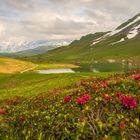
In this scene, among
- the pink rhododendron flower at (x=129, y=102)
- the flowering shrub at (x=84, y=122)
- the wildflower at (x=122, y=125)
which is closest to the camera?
the wildflower at (x=122, y=125)

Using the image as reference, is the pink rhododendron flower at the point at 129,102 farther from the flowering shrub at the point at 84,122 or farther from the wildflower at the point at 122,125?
the wildflower at the point at 122,125

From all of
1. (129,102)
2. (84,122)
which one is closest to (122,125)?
(84,122)

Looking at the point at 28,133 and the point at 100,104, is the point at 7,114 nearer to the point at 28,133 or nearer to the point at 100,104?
the point at 28,133

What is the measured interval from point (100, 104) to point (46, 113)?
79.4 inches

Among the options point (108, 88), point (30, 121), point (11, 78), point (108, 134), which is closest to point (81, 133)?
point (108, 134)

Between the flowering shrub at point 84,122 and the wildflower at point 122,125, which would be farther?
the flowering shrub at point 84,122

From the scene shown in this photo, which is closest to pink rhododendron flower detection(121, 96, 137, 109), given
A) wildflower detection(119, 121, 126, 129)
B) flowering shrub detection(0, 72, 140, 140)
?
flowering shrub detection(0, 72, 140, 140)

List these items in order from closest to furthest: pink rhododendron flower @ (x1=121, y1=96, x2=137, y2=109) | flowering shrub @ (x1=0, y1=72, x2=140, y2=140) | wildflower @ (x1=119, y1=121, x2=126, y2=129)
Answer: wildflower @ (x1=119, y1=121, x2=126, y2=129)
flowering shrub @ (x1=0, y1=72, x2=140, y2=140)
pink rhododendron flower @ (x1=121, y1=96, x2=137, y2=109)

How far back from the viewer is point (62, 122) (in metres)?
8.68

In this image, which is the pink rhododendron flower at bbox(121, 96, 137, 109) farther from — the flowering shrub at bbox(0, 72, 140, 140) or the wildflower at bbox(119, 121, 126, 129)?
the wildflower at bbox(119, 121, 126, 129)

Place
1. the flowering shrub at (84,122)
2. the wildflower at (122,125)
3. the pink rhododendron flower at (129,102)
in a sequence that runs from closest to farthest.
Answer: the wildflower at (122,125) → the flowering shrub at (84,122) → the pink rhododendron flower at (129,102)

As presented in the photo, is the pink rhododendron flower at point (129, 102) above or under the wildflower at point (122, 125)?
above

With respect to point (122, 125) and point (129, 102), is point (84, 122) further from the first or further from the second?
point (129, 102)

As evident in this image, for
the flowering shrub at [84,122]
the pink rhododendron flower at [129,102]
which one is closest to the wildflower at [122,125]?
the flowering shrub at [84,122]
